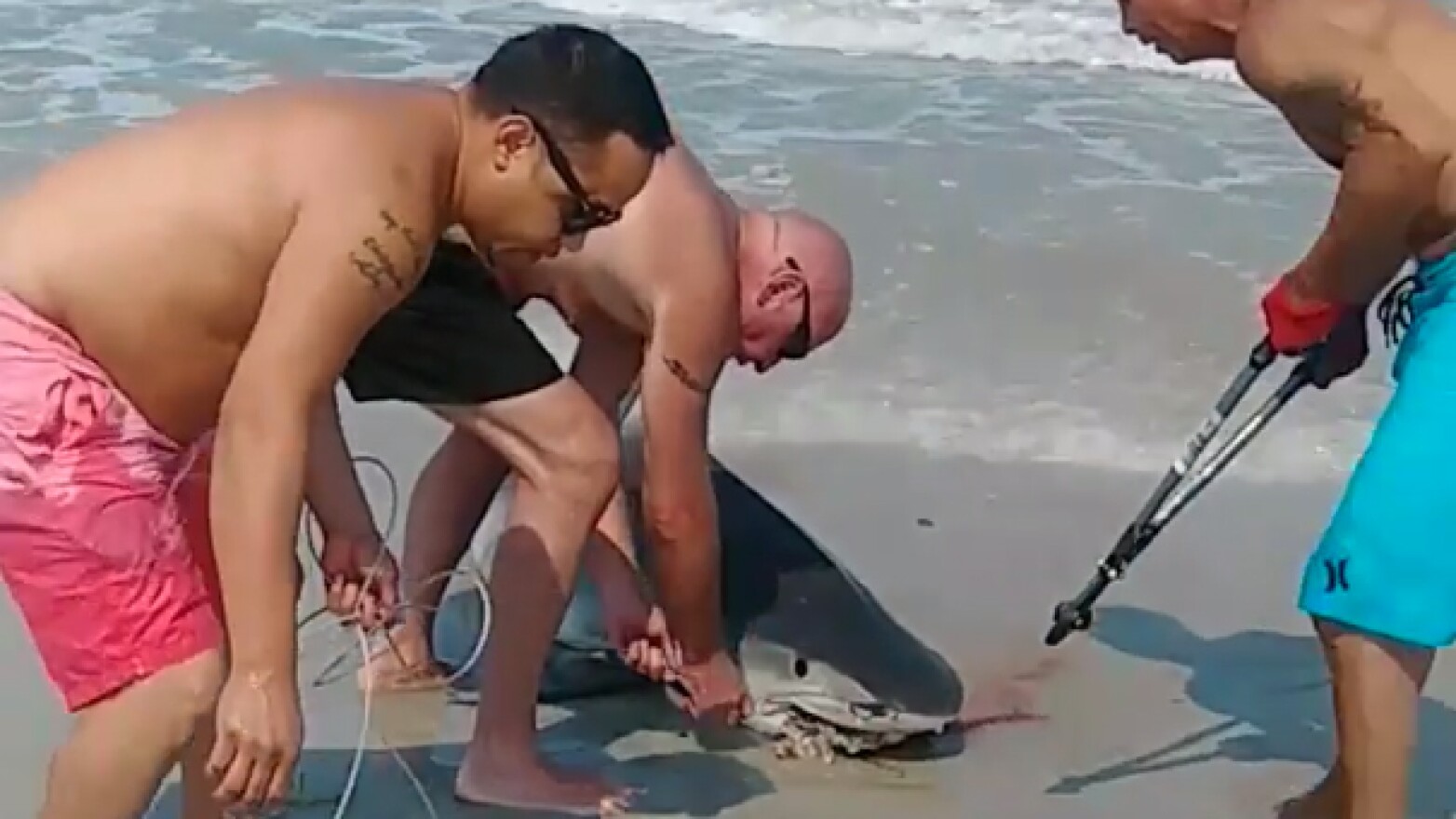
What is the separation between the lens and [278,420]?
8.96ft

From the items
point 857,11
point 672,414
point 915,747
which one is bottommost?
point 857,11

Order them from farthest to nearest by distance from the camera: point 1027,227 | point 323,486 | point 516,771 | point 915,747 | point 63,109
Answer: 1. point 63,109
2. point 1027,227
3. point 915,747
4. point 516,771
5. point 323,486

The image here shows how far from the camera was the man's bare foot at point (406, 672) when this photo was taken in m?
4.27

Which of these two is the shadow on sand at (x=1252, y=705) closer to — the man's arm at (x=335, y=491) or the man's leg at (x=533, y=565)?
the man's leg at (x=533, y=565)

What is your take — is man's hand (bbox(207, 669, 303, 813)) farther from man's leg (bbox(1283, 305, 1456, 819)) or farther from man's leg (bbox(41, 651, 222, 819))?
man's leg (bbox(1283, 305, 1456, 819))

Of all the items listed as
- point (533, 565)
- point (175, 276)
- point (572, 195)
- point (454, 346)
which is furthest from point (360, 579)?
point (572, 195)

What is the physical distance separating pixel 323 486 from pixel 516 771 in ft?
1.92

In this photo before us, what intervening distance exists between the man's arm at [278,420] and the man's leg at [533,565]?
90 centimetres

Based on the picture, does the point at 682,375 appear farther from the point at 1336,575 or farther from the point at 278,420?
the point at 278,420

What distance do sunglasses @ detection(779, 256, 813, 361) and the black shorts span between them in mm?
419

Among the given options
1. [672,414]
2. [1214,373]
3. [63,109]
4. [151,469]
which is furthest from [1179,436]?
[63,109]

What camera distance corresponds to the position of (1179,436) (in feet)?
18.9

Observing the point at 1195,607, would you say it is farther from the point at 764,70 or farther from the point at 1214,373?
the point at 764,70

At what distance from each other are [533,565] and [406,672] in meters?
0.66
